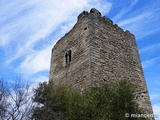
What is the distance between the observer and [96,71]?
29.4 ft

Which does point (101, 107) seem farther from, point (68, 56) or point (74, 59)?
point (68, 56)

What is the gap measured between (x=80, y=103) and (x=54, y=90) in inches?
103

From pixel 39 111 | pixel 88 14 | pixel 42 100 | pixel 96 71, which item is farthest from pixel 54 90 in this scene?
pixel 88 14

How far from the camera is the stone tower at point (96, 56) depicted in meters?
9.28

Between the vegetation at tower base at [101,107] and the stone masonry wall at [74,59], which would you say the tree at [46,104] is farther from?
the stone masonry wall at [74,59]

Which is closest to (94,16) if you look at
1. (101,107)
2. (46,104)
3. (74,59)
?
(74,59)

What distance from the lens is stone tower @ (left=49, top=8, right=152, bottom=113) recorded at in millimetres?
9281

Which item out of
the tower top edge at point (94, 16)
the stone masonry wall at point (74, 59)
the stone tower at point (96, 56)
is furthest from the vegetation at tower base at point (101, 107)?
the tower top edge at point (94, 16)

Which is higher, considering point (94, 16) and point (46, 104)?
point (94, 16)

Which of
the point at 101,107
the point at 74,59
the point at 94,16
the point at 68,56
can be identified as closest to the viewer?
the point at 101,107

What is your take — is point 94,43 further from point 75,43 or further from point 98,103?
point 98,103

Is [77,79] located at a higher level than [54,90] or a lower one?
higher

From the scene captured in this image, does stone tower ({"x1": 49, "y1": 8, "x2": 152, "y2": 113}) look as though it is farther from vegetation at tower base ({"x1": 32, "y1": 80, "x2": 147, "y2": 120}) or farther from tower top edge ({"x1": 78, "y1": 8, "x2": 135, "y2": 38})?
vegetation at tower base ({"x1": 32, "y1": 80, "x2": 147, "y2": 120})

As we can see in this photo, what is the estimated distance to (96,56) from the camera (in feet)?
31.2
